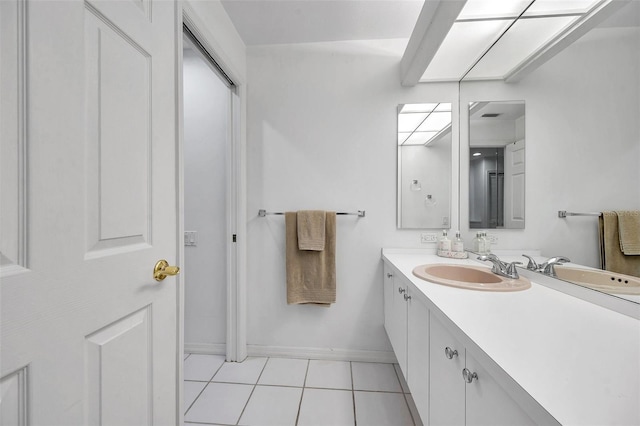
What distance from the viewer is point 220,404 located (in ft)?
4.79

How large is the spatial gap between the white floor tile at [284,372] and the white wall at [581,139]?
1.55 meters

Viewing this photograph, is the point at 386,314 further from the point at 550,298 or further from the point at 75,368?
the point at 75,368

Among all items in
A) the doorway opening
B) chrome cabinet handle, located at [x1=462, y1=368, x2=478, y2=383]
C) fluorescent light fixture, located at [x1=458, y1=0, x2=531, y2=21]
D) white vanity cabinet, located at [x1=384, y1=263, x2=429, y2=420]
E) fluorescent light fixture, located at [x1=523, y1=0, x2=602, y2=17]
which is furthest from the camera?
the doorway opening

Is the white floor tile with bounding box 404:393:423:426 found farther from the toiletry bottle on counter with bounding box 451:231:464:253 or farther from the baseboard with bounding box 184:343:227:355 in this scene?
the baseboard with bounding box 184:343:227:355

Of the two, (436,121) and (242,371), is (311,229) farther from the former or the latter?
(436,121)

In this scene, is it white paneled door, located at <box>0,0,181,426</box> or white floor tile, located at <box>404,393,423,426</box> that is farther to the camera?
white floor tile, located at <box>404,393,423,426</box>

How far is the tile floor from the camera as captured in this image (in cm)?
136

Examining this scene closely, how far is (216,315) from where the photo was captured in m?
1.98

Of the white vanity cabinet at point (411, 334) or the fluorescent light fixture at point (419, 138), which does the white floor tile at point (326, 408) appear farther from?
the fluorescent light fixture at point (419, 138)

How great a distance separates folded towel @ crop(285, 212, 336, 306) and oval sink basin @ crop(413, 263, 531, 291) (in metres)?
0.66

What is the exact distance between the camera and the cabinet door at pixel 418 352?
3.35 feet

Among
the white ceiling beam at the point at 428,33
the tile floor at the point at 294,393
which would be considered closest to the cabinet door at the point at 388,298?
the tile floor at the point at 294,393

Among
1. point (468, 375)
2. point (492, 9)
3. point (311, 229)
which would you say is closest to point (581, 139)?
point (492, 9)

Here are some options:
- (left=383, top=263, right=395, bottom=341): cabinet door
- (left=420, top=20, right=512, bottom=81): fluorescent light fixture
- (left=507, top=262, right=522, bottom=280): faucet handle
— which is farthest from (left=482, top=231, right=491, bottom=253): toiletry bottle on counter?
(left=420, top=20, right=512, bottom=81): fluorescent light fixture
